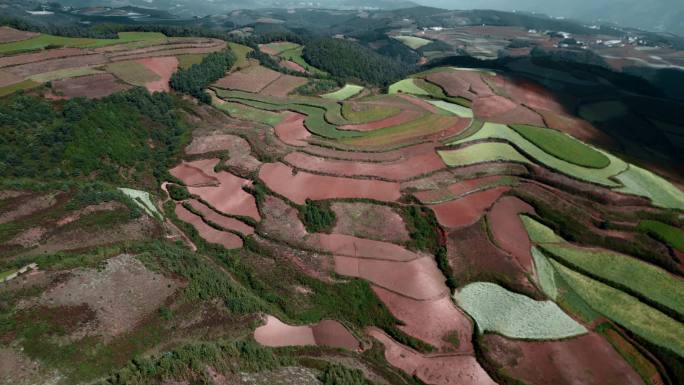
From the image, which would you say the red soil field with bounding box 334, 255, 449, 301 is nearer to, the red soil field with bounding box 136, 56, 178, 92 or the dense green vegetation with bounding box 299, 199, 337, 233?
the dense green vegetation with bounding box 299, 199, 337, 233

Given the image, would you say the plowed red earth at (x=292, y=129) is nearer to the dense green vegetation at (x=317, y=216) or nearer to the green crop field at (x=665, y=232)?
the dense green vegetation at (x=317, y=216)

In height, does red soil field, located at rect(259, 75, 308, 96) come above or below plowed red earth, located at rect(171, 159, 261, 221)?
above

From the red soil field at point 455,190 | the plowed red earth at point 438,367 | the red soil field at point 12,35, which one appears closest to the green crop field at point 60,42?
the red soil field at point 12,35

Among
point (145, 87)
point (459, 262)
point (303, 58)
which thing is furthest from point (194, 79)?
point (459, 262)

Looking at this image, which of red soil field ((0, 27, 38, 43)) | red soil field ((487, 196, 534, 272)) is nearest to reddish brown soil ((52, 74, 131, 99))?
red soil field ((0, 27, 38, 43))

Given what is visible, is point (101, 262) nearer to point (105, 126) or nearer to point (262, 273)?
point (262, 273)

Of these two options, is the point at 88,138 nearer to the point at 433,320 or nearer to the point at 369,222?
the point at 369,222

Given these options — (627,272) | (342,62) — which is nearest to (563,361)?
(627,272)
